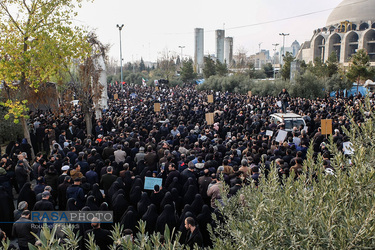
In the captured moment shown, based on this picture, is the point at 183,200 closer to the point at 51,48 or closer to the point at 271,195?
the point at 271,195

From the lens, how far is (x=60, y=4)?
12.3 m

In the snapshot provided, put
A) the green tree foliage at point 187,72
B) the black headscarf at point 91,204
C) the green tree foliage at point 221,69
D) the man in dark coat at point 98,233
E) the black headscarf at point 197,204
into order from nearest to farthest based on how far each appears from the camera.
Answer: the man in dark coat at point 98,233 → the black headscarf at point 91,204 → the black headscarf at point 197,204 → the green tree foliage at point 221,69 → the green tree foliage at point 187,72

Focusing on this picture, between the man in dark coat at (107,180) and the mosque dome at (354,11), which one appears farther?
the mosque dome at (354,11)

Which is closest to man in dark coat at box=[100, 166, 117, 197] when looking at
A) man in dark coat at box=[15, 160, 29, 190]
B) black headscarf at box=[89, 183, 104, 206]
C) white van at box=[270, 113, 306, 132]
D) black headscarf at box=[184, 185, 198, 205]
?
black headscarf at box=[89, 183, 104, 206]

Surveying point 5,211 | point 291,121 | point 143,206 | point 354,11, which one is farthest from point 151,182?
point 354,11

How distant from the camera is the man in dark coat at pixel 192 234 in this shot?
546 cm

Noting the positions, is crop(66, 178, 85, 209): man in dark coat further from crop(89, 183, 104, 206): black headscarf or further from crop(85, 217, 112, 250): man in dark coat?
crop(85, 217, 112, 250): man in dark coat

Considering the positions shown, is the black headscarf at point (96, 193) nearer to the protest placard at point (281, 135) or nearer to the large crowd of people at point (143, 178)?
the large crowd of people at point (143, 178)

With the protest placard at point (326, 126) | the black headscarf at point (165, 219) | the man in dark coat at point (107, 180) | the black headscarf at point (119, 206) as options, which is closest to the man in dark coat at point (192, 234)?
the black headscarf at point (165, 219)

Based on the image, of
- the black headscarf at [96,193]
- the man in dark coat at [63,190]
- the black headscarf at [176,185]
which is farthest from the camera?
the man in dark coat at [63,190]

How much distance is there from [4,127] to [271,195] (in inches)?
668

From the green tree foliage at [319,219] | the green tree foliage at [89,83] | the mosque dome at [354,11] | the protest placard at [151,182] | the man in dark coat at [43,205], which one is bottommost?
the man in dark coat at [43,205]

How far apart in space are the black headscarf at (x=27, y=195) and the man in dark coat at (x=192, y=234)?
428 centimetres

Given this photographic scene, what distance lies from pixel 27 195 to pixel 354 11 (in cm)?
8020
